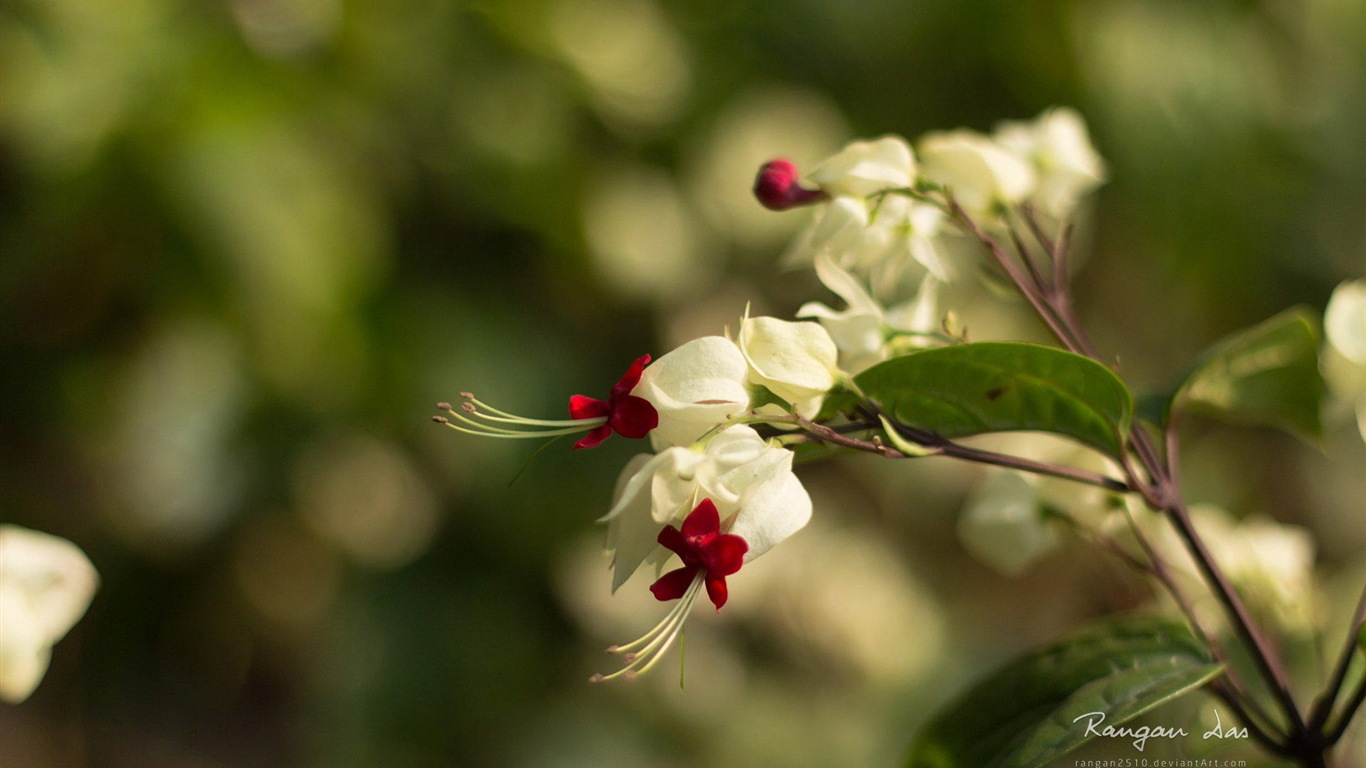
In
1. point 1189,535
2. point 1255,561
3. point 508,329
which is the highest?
point 1189,535

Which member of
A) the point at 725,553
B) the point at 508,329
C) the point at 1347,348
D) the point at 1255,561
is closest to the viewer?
the point at 725,553

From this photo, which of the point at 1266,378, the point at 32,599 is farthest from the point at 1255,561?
the point at 32,599

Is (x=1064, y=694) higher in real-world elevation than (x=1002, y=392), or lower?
lower

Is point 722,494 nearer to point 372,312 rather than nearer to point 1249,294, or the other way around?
point 372,312

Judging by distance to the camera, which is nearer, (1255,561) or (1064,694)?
(1064,694)

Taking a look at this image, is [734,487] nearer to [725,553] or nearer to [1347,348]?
[725,553]

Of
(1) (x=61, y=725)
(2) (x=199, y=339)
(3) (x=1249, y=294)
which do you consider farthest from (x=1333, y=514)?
(1) (x=61, y=725)

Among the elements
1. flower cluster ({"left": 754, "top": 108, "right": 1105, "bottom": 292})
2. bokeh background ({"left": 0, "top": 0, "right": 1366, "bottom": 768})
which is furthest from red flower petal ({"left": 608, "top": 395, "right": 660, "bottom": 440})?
bokeh background ({"left": 0, "top": 0, "right": 1366, "bottom": 768})
